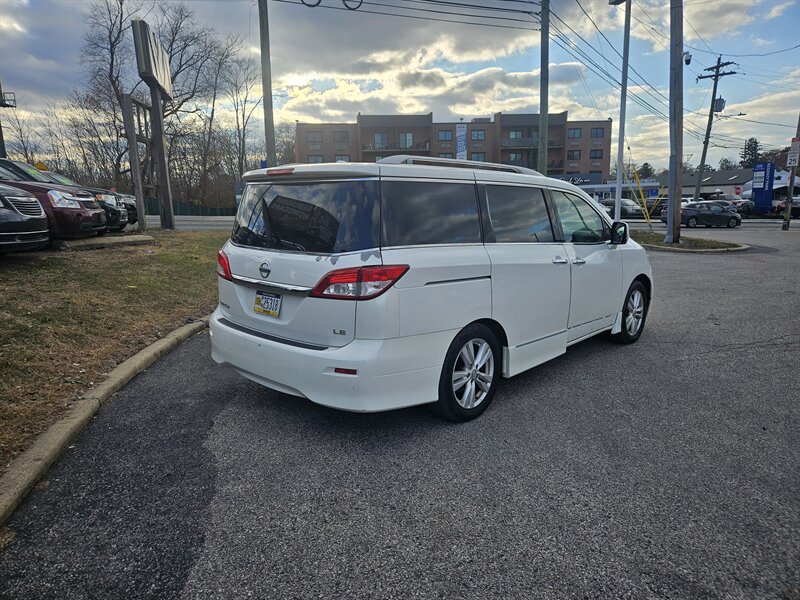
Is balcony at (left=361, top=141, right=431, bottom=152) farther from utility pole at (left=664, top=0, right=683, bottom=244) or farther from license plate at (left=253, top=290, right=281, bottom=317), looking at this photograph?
license plate at (left=253, top=290, right=281, bottom=317)

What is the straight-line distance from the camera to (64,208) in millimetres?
8328

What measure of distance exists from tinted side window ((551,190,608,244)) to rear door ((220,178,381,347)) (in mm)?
2223

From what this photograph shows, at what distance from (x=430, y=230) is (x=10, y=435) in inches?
119

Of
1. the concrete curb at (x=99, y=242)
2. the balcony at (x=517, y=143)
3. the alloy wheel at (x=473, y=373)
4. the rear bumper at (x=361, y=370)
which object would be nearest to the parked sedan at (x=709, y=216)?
the concrete curb at (x=99, y=242)

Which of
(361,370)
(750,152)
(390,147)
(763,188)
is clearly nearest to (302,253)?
(361,370)

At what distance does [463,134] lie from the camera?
22.1 meters

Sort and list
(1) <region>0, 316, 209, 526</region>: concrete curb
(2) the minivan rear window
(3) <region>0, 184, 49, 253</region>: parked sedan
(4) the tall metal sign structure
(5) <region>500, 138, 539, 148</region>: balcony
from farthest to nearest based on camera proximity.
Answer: (5) <region>500, 138, 539, 148</region>: balcony → (4) the tall metal sign structure → (3) <region>0, 184, 49, 253</region>: parked sedan → (2) the minivan rear window → (1) <region>0, 316, 209, 526</region>: concrete curb

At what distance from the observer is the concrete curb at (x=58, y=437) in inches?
104

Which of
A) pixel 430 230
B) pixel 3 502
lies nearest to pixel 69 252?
pixel 3 502

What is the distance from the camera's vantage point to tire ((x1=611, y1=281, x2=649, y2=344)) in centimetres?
550

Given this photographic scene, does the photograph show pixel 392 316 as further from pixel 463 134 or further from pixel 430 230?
pixel 463 134

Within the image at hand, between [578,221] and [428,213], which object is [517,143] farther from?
[428,213]

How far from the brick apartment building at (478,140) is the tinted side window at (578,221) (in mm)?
61491

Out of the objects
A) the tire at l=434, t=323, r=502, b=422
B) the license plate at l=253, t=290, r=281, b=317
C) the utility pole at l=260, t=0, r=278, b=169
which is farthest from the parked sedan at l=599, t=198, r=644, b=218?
the license plate at l=253, t=290, r=281, b=317
